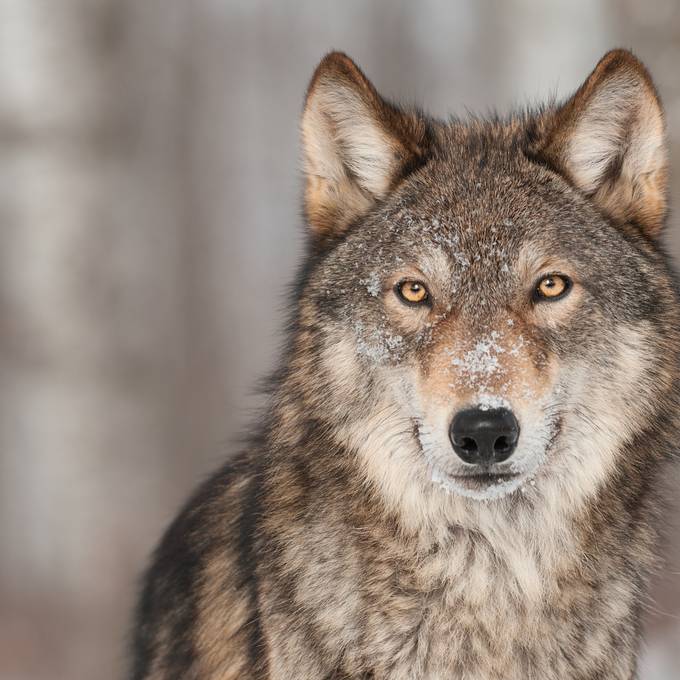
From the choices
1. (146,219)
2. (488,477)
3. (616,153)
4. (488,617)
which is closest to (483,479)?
(488,477)

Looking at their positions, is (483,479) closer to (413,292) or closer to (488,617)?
(488,617)

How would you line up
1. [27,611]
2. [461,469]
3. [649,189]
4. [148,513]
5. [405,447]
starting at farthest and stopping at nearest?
[148,513], [27,611], [649,189], [405,447], [461,469]

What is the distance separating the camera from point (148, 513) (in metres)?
11.0

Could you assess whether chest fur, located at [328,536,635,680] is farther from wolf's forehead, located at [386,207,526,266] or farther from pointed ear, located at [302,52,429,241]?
pointed ear, located at [302,52,429,241]

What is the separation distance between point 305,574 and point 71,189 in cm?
906

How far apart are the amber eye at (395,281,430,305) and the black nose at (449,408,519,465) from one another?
48cm

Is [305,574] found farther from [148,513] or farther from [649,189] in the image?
[148,513]

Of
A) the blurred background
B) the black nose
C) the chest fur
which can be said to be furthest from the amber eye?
the blurred background

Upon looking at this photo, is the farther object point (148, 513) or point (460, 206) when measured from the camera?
point (148, 513)

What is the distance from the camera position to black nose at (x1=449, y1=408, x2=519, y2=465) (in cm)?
311

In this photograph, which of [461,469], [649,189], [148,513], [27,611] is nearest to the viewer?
[461,469]

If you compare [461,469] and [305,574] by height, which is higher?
[461,469]

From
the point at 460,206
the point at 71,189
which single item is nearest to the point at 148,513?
the point at 71,189

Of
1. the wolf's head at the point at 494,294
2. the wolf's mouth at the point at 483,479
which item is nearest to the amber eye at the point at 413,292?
the wolf's head at the point at 494,294
